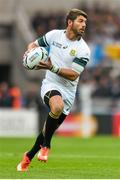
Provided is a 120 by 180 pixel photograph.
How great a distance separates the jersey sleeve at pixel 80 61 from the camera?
44.1ft

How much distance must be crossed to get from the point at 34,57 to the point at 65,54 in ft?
1.98

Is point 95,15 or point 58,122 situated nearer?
point 58,122

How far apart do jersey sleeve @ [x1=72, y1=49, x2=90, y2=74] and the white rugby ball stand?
0.45 meters

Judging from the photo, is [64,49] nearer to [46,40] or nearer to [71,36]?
[71,36]

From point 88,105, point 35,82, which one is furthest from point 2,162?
point 35,82

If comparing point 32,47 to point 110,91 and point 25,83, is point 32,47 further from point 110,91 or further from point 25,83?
point 25,83

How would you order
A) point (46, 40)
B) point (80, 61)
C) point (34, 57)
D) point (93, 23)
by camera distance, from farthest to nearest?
point (93, 23)
point (46, 40)
point (80, 61)
point (34, 57)

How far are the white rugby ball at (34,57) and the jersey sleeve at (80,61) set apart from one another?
0.45 m

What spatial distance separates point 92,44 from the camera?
1379 inches

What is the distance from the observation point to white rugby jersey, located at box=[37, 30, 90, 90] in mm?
13508

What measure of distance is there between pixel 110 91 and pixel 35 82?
4502 mm

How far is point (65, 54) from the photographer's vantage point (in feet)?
44.8

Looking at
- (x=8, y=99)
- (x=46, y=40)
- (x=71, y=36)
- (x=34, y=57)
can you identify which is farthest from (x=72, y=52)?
(x=8, y=99)

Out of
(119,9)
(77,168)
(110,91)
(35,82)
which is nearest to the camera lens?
(77,168)
